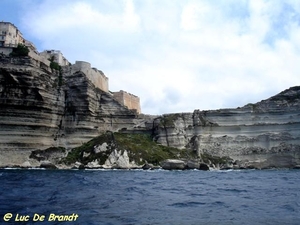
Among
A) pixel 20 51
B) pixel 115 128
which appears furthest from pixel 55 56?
pixel 115 128

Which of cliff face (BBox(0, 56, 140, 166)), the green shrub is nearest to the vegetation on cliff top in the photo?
cliff face (BBox(0, 56, 140, 166))

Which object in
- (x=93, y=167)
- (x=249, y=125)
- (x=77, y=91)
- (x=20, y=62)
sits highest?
(x=20, y=62)

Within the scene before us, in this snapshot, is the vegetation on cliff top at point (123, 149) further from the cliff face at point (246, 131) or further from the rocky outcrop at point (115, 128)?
the cliff face at point (246, 131)

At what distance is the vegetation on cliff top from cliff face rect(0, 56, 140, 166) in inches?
212

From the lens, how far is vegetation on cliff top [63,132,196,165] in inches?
2522

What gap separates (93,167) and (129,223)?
47615 mm

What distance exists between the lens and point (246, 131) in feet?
283

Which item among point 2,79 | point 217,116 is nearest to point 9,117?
point 2,79

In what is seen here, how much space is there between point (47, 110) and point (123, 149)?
17.5 meters

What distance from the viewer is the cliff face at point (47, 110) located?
63.3m

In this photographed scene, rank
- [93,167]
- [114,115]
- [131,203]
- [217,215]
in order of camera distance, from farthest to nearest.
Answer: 1. [114,115]
2. [93,167]
3. [131,203]
4. [217,215]

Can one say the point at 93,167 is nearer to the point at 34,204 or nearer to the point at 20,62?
the point at 20,62

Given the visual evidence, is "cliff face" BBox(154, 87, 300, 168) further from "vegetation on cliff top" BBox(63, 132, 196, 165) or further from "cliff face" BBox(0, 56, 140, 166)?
"cliff face" BBox(0, 56, 140, 166)

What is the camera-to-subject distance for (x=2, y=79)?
63.9 metres
